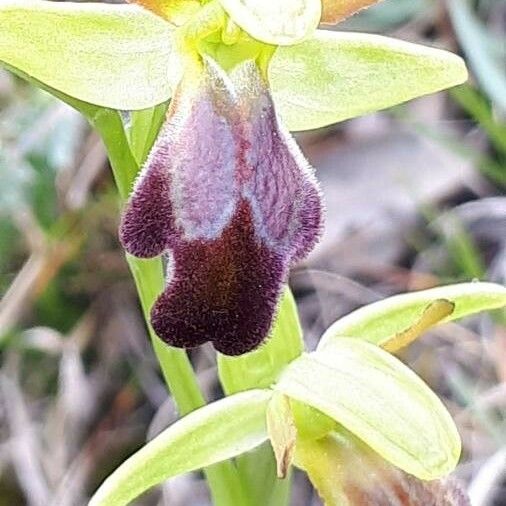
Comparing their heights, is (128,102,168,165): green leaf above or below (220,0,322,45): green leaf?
below

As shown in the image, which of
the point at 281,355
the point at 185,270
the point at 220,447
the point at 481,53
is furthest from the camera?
the point at 481,53

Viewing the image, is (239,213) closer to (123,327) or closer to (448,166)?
(123,327)

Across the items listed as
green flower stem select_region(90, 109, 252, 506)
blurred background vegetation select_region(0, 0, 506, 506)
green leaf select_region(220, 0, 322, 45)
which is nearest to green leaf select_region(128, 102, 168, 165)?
green flower stem select_region(90, 109, 252, 506)

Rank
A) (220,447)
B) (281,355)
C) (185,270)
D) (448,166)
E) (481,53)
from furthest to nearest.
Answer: (448,166)
(481,53)
(281,355)
(220,447)
(185,270)

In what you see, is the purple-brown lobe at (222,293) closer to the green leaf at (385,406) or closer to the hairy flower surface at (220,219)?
the hairy flower surface at (220,219)

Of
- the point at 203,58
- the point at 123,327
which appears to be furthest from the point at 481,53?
the point at 203,58

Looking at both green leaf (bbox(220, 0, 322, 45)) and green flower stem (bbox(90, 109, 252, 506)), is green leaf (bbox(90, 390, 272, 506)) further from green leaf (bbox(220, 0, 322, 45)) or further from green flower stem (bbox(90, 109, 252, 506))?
green leaf (bbox(220, 0, 322, 45))
